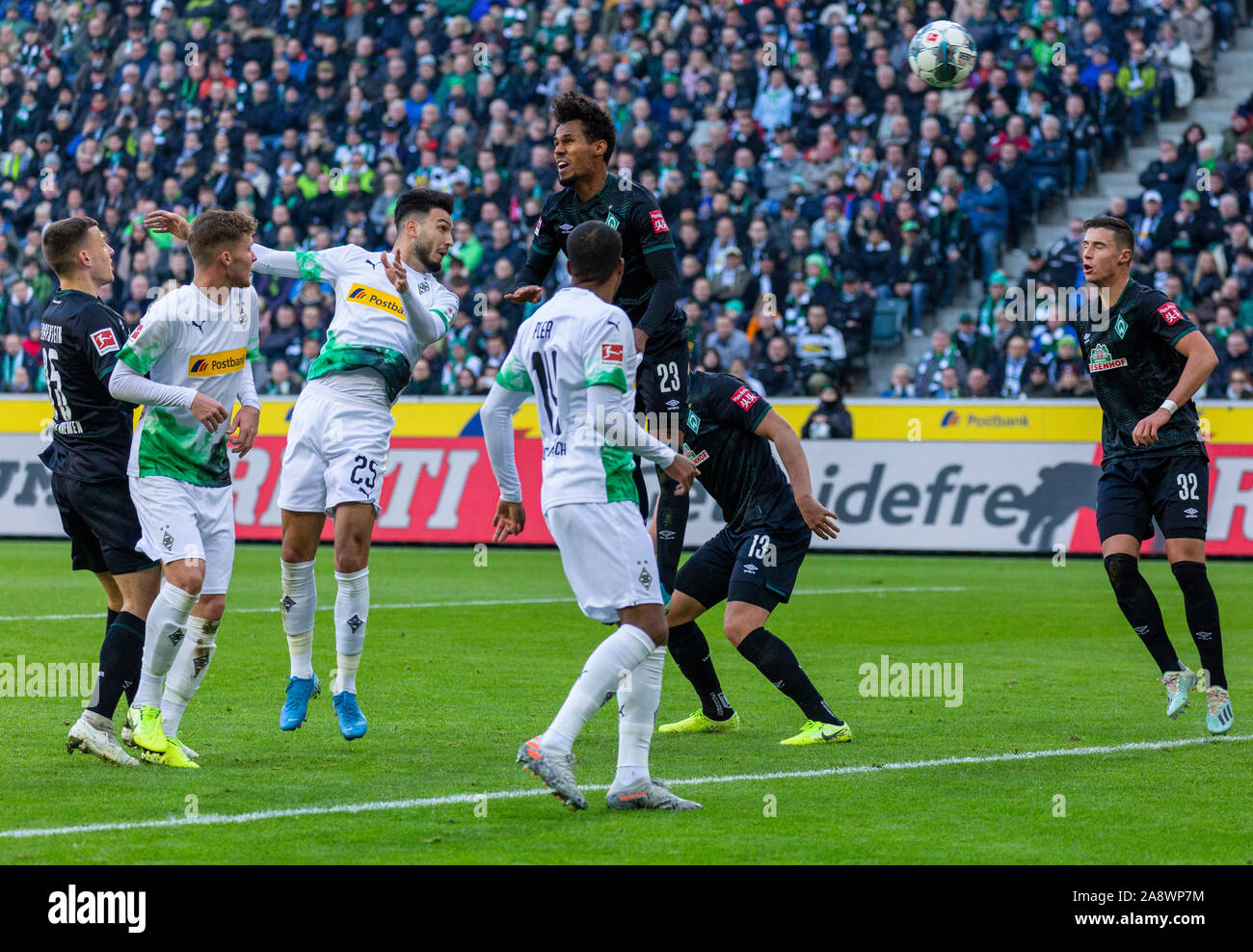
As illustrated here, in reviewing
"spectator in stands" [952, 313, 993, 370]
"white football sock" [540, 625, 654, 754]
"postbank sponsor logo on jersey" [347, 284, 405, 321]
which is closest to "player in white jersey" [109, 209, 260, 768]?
"postbank sponsor logo on jersey" [347, 284, 405, 321]

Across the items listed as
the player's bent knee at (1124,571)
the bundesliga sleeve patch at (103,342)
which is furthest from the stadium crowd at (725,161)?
the bundesliga sleeve patch at (103,342)

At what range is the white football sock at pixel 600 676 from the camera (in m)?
6.06

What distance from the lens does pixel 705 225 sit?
2288cm

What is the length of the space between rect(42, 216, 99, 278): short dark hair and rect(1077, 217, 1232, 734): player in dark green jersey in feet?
16.8

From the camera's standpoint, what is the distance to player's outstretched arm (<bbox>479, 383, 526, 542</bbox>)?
262 inches

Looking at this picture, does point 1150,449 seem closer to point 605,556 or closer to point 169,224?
point 605,556

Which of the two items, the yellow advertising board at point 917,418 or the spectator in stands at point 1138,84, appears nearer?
the yellow advertising board at point 917,418

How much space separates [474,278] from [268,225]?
4368mm

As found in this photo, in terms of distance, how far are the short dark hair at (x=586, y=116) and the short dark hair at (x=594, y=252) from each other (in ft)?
6.65

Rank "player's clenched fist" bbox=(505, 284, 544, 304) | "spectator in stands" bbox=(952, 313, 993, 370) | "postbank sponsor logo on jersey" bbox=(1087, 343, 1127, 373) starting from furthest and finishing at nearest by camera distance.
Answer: "spectator in stands" bbox=(952, 313, 993, 370), "postbank sponsor logo on jersey" bbox=(1087, 343, 1127, 373), "player's clenched fist" bbox=(505, 284, 544, 304)

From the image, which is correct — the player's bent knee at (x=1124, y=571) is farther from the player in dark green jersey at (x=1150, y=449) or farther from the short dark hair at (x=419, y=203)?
the short dark hair at (x=419, y=203)

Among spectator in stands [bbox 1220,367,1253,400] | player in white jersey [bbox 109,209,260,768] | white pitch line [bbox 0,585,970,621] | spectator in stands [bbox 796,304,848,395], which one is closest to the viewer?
player in white jersey [bbox 109,209,260,768]

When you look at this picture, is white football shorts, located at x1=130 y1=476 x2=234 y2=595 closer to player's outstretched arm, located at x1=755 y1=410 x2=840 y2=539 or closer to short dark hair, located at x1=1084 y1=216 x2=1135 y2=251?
player's outstretched arm, located at x1=755 y1=410 x2=840 y2=539

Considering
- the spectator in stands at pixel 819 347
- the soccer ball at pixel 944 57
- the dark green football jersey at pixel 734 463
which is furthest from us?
the spectator in stands at pixel 819 347
